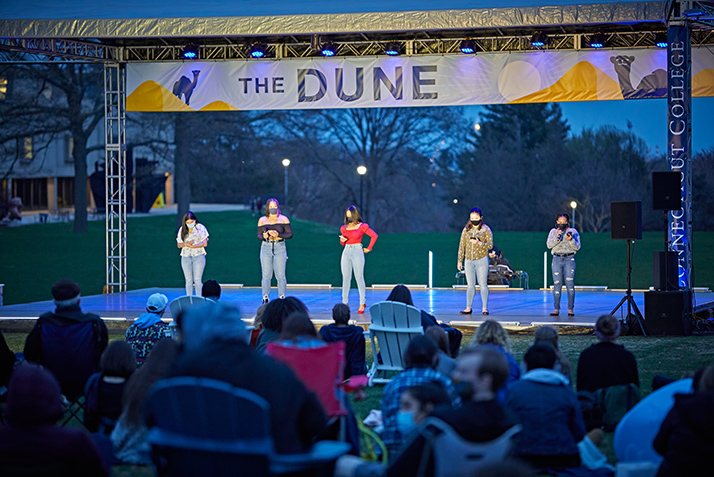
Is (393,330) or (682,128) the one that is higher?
(682,128)

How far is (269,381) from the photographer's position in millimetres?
3125

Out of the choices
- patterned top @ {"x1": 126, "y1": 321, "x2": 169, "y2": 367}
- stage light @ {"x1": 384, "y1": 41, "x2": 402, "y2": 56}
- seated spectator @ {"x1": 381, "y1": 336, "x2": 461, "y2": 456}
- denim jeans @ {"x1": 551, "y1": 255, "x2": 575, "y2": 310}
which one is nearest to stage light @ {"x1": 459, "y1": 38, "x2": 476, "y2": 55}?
stage light @ {"x1": 384, "y1": 41, "x2": 402, "y2": 56}

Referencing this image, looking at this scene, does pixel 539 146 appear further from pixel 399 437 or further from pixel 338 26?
pixel 399 437

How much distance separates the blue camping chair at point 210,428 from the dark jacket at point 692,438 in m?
1.95

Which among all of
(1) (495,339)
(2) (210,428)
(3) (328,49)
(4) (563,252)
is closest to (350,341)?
(1) (495,339)

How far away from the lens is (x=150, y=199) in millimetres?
48875

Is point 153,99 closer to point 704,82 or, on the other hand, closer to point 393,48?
point 393,48

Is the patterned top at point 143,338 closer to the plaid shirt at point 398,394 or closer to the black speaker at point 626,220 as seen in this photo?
the plaid shirt at point 398,394

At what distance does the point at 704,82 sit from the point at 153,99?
9.54 metres

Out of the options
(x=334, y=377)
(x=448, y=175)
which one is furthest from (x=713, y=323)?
Answer: (x=448, y=175)

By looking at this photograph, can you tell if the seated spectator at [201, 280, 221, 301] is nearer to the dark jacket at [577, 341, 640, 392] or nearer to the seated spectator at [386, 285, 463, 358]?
the seated spectator at [386, 285, 463, 358]

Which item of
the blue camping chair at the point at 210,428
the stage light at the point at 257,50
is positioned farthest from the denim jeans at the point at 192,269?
the blue camping chair at the point at 210,428

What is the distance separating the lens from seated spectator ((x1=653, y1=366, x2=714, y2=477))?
3658 mm

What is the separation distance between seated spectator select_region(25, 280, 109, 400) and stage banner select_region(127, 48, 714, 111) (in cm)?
844
